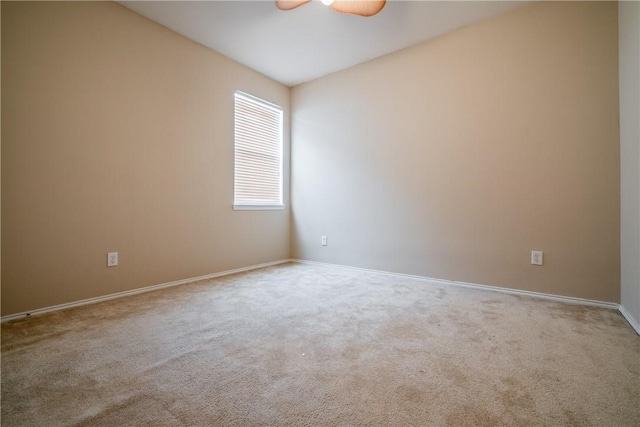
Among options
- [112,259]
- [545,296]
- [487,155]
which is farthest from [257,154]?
[545,296]

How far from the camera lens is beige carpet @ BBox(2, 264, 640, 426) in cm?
104

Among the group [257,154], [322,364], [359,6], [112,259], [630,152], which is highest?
[359,6]

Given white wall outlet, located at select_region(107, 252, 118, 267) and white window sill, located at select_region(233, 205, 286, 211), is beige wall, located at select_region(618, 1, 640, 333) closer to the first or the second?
white window sill, located at select_region(233, 205, 286, 211)

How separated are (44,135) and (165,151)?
2.84 feet

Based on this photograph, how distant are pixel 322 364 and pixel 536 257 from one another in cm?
217

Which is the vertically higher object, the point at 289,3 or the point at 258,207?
the point at 289,3

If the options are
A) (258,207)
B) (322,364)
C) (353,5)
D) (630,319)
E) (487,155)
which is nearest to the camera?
(322,364)

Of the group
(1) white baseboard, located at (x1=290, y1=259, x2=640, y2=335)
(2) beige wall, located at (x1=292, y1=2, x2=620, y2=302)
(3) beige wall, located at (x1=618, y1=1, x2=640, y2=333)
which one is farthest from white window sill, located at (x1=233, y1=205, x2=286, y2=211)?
(3) beige wall, located at (x1=618, y1=1, x2=640, y2=333)

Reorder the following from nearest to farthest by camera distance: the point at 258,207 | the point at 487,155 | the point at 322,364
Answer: the point at 322,364 < the point at 487,155 < the point at 258,207

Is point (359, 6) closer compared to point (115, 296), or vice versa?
point (359, 6)

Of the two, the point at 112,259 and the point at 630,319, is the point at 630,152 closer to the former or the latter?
the point at 630,319

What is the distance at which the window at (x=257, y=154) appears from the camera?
3.50m

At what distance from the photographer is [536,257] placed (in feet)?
8.09

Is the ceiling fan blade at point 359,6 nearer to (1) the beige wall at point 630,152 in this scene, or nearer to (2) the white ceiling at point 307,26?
(2) the white ceiling at point 307,26
